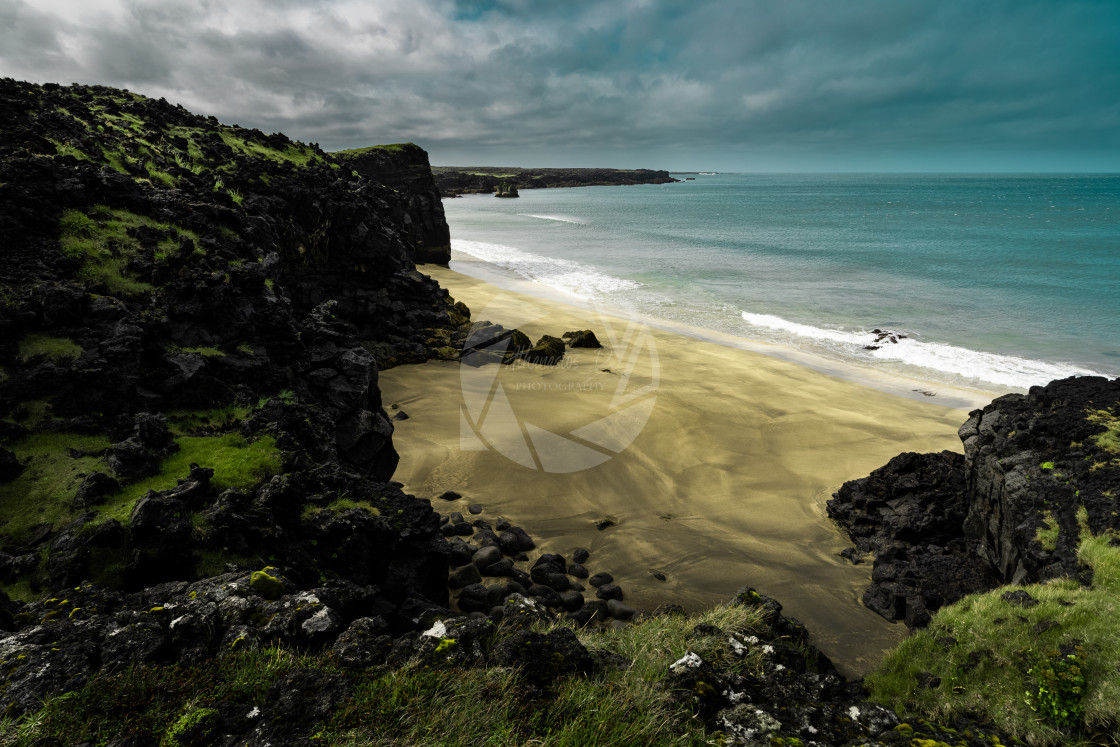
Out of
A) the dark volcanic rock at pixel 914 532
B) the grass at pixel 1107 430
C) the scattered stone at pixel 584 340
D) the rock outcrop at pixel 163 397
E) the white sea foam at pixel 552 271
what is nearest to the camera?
the rock outcrop at pixel 163 397

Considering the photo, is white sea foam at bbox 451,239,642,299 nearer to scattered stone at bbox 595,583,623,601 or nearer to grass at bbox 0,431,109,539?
scattered stone at bbox 595,583,623,601

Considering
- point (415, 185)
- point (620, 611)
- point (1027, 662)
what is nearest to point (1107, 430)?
point (1027, 662)

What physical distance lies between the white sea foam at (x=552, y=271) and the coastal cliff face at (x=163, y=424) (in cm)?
2690

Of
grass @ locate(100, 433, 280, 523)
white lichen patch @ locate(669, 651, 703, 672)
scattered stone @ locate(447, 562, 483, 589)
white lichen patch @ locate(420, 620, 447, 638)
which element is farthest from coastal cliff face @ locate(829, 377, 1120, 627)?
grass @ locate(100, 433, 280, 523)

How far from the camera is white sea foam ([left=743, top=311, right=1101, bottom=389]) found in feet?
69.1

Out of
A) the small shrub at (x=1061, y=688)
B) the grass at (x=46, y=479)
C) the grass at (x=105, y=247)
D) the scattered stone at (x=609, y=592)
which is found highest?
the grass at (x=105, y=247)

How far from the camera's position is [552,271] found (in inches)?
1767

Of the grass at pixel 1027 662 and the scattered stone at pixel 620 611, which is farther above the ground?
the grass at pixel 1027 662

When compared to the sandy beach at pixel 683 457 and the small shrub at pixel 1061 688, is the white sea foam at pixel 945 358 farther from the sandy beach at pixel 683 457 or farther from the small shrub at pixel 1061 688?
the small shrub at pixel 1061 688

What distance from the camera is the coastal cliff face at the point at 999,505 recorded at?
735 cm

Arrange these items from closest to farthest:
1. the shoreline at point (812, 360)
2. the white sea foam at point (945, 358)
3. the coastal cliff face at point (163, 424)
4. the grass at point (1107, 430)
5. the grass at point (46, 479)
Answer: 1. the coastal cliff face at point (163, 424)
2. the grass at point (46, 479)
3. the grass at point (1107, 430)
4. the shoreline at point (812, 360)
5. the white sea foam at point (945, 358)

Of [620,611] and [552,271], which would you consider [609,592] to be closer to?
[620,611]

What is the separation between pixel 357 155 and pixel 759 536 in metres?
40.7

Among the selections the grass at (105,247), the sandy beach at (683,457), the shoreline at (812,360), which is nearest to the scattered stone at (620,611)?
the sandy beach at (683,457)
